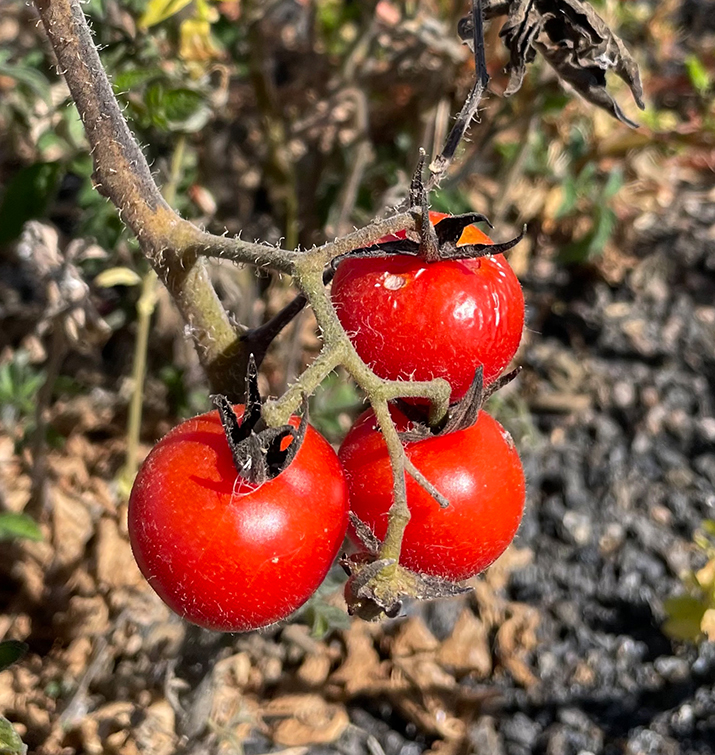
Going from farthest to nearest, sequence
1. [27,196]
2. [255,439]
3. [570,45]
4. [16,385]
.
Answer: [16,385] → [27,196] → [570,45] → [255,439]

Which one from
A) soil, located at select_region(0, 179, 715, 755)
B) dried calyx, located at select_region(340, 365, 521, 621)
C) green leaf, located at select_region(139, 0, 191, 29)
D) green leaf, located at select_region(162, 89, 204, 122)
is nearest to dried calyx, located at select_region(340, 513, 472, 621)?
dried calyx, located at select_region(340, 365, 521, 621)

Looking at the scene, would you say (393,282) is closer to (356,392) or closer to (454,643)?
(356,392)

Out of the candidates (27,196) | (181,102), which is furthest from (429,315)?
(27,196)

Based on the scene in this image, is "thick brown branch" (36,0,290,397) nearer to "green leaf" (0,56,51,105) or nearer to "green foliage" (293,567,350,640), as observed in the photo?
"green foliage" (293,567,350,640)

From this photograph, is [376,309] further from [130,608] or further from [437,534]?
[130,608]

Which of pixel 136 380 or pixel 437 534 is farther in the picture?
pixel 136 380

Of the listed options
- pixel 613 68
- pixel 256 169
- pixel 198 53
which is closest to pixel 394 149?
pixel 256 169
